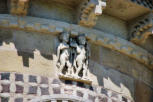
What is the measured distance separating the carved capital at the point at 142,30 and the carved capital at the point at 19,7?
182 centimetres

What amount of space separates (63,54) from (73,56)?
0.19 m

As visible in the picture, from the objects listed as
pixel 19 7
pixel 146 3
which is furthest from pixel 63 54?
pixel 146 3

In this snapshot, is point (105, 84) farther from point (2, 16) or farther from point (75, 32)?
point (2, 16)

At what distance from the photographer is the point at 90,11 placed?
10.4 m

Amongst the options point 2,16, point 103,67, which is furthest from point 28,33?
point 103,67

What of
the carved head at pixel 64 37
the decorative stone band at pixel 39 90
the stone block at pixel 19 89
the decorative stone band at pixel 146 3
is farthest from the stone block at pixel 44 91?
the decorative stone band at pixel 146 3

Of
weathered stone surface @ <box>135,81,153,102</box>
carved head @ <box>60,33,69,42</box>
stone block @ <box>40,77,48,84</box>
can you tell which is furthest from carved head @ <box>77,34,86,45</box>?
weathered stone surface @ <box>135,81,153,102</box>

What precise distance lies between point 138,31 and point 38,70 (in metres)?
1.90

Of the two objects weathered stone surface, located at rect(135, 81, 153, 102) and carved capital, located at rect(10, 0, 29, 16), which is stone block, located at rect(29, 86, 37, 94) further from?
weathered stone surface, located at rect(135, 81, 153, 102)

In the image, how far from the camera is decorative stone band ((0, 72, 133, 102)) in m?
9.59

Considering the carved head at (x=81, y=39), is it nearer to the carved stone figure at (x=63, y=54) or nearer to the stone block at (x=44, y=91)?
the carved stone figure at (x=63, y=54)

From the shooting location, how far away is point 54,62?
32.9 feet

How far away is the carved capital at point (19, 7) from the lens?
10.0m

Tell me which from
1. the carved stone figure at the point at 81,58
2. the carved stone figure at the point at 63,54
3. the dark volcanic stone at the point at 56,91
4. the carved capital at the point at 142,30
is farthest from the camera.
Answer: the carved capital at the point at 142,30
